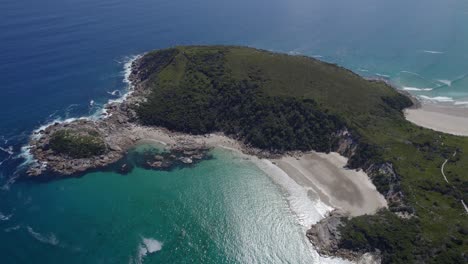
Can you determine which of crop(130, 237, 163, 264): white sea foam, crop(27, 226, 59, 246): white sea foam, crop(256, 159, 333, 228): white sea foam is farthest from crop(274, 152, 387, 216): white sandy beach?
crop(27, 226, 59, 246): white sea foam

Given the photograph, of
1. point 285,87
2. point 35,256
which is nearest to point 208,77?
point 285,87

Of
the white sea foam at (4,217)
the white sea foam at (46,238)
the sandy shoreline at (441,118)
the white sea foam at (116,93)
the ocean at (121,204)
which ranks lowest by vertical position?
the white sea foam at (46,238)

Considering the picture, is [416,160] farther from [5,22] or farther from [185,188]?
[5,22]

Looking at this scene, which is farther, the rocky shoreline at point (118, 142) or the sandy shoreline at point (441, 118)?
the sandy shoreline at point (441, 118)

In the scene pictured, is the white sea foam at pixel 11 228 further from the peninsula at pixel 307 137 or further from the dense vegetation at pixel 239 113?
the dense vegetation at pixel 239 113

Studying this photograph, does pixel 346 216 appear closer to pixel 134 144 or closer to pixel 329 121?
pixel 329 121

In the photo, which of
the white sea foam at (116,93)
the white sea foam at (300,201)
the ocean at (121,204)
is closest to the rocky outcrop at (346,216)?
the white sea foam at (300,201)
